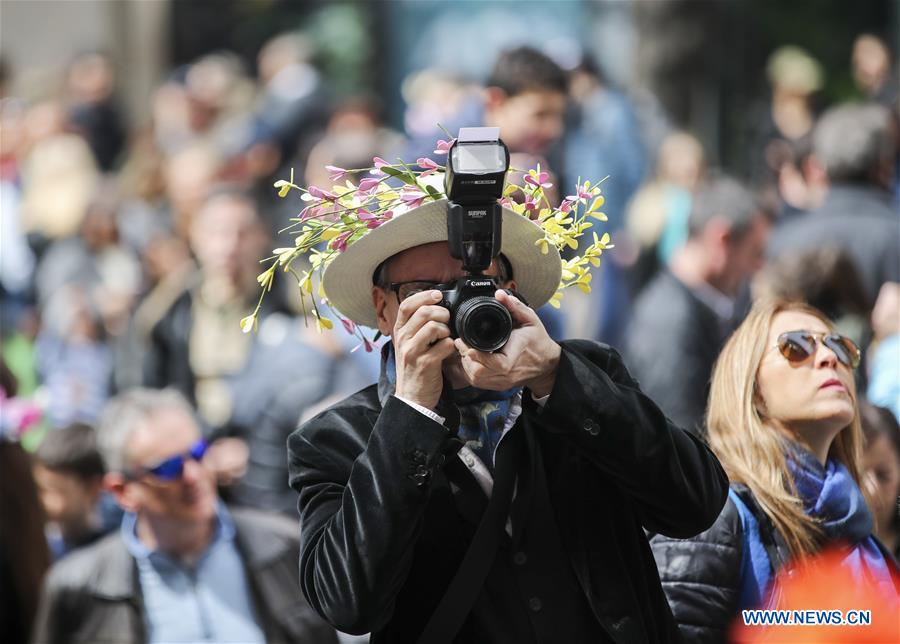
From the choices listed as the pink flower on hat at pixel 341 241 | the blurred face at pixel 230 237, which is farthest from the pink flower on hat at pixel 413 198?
the blurred face at pixel 230 237

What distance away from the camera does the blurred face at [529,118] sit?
5.98m

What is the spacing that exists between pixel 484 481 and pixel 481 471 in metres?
0.02

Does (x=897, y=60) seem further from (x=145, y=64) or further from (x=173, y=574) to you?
(x=173, y=574)

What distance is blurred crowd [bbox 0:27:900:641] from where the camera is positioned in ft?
17.4

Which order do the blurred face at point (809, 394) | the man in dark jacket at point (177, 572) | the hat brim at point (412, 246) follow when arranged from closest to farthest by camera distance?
1. the hat brim at point (412, 246)
2. the blurred face at point (809, 394)
3. the man in dark jacket at point (177, 572)

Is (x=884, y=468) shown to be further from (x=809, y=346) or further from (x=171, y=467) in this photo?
(x=171, y=467)

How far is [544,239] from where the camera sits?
115 inches

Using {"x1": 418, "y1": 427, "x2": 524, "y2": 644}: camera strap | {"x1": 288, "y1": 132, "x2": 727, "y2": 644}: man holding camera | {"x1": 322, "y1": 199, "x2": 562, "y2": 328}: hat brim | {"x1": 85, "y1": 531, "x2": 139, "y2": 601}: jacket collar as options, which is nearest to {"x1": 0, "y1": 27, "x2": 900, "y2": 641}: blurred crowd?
{"x1": 85, "y1": 531, "x2": 139, "y2": 601}: jacket collar

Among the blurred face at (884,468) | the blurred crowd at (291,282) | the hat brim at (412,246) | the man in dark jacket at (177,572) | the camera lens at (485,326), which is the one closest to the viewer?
the camera lens at (485,326)

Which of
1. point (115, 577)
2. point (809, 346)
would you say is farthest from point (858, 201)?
point (115, 577)

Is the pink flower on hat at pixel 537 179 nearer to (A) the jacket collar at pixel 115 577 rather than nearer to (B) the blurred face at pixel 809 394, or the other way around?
(B) the blurred face at pixel 809 394

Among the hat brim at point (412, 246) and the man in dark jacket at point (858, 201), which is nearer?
the hat brim at point (412, 246)

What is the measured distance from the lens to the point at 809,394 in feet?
11.1

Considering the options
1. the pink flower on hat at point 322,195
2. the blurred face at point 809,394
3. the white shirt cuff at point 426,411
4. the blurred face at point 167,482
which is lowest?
the blurred face at point 167,482
